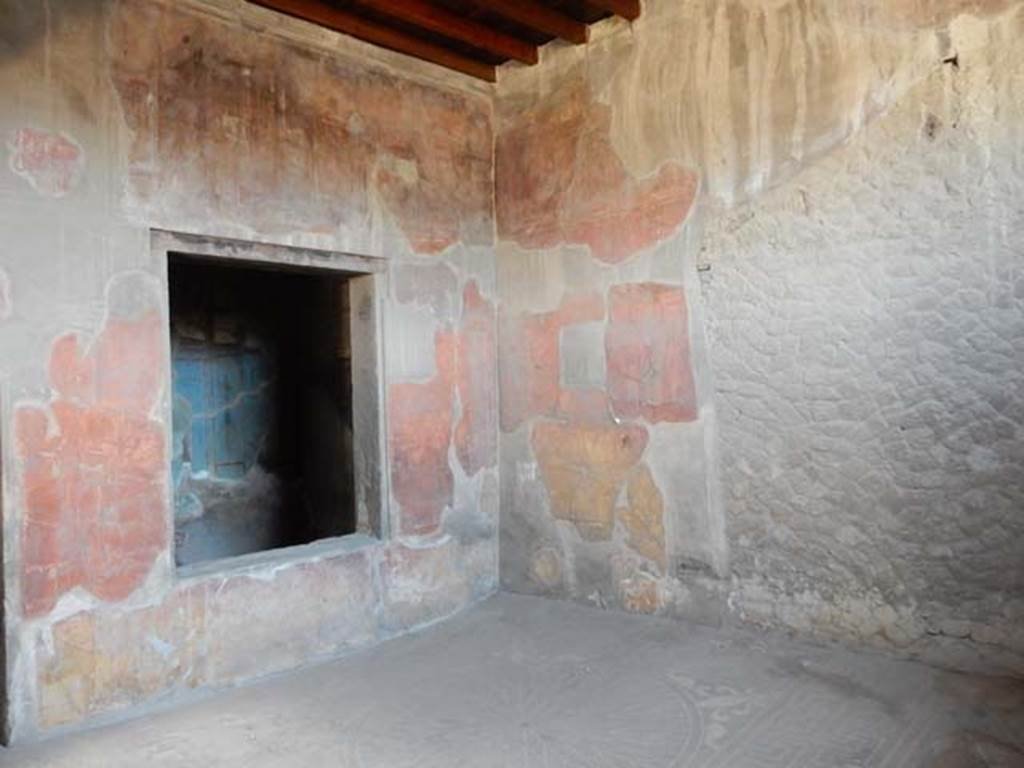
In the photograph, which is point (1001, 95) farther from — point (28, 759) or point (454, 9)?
point (28, 759)

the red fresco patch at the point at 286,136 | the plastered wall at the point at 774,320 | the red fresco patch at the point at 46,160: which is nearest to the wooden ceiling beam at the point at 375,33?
the red fresco patch at the point at 286,136

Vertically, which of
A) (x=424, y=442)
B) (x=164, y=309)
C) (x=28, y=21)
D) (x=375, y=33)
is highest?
(x=375, y=33)

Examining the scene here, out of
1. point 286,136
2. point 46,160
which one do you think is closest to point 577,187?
point 286,136

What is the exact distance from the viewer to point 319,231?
9.68 feet

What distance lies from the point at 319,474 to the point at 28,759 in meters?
1.84

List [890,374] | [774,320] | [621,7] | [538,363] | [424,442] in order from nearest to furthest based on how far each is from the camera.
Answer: [890,374], [774,320], [621,7], [424,442], [538,363]

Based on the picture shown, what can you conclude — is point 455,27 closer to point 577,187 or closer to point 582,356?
point 577,187

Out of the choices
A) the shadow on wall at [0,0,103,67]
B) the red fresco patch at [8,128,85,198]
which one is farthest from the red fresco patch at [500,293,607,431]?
the shadow on wall at [0,0,103,67]

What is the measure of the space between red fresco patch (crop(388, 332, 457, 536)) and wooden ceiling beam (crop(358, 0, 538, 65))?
1.24 meters

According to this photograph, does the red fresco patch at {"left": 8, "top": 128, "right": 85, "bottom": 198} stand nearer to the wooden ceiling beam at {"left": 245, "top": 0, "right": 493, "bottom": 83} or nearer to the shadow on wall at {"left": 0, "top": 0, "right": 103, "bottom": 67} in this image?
the shadow on wall at {"left": 0, "top": 0, "right": 103, "bottom": 67}

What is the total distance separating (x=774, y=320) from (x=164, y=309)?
6.94ft

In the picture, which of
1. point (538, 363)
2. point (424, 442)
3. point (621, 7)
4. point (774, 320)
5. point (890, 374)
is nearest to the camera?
point (890, 374)

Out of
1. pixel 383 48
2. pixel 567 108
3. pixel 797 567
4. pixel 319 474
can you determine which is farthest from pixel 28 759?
pixel 567 108

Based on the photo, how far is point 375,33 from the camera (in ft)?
10.1
